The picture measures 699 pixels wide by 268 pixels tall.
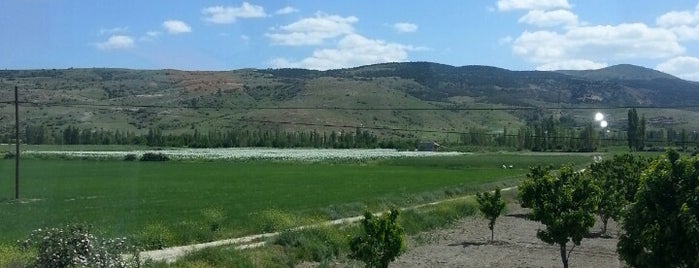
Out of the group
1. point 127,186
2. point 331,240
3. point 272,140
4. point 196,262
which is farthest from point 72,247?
point 272,140

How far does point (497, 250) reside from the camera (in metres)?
33.3

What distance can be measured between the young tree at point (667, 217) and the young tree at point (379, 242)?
27.0ft

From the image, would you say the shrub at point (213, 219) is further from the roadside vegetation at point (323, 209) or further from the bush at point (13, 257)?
the bush at point (13, 257)

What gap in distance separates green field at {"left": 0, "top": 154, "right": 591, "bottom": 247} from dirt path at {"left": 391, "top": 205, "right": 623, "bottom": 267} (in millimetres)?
7020

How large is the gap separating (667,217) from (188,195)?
4330cm

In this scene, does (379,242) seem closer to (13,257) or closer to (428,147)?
(13,257)

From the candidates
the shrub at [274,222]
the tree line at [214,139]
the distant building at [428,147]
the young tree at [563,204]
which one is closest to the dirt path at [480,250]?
the shrub at [274,222]

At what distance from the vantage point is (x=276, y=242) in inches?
1147

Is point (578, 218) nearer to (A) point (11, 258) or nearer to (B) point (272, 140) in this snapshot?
(A) point (11, 258)

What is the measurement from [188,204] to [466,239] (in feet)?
62.9

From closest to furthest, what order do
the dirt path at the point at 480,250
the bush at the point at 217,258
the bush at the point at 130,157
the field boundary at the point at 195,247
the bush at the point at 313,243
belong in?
the bush at the point at 217,258
the field boundary at the point at 195,247
the dirt path at the point at 480,250
the bush at the point at 313,243
the bush at the point at 130,157

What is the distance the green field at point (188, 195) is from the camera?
35219mm

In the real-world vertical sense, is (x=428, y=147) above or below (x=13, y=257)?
below

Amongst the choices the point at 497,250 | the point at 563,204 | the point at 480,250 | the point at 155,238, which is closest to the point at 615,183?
the point at 497,250
